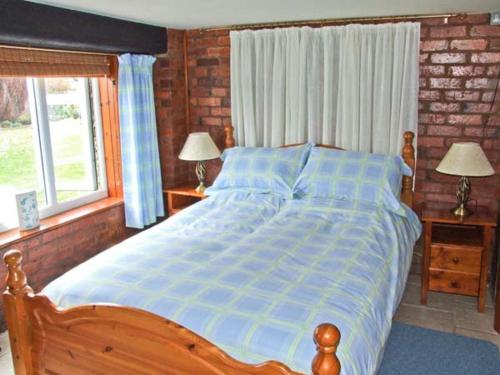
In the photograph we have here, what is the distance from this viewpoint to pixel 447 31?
3104 millimetres

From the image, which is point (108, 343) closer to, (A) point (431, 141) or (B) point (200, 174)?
(B) point (200, 174)

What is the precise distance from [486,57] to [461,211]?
101 cm

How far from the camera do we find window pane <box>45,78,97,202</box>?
3219 mm

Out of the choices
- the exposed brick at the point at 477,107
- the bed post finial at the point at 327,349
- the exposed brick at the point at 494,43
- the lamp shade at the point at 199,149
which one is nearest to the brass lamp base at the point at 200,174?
the lamp shade at the point at 199,149

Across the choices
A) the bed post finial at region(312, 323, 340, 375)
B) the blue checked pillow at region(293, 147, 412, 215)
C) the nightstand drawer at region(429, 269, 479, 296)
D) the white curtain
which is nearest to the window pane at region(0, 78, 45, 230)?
the white curtain

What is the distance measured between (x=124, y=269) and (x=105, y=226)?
1.46 metres

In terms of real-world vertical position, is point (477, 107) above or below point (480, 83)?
below

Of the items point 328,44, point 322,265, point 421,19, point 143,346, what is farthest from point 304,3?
point 143,346

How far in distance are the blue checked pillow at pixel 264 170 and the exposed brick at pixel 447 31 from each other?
44.3 inches

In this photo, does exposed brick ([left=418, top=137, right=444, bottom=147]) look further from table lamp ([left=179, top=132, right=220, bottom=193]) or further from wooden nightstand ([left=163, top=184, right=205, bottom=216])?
wooden nightstand ([left=163, top=184, right=205, bottom=216])

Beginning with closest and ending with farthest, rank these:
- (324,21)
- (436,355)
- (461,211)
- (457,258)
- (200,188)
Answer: (436,355)
(457,258)
(461,211)
(324,21)
(200,188)

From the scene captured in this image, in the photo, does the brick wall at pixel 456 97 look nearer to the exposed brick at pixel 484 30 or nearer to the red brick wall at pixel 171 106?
the exposed brick at pixel 484 30

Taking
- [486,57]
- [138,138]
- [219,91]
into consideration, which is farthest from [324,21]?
[138,138]

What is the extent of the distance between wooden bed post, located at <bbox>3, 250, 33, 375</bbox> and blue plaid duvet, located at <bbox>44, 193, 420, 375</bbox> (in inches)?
6.0
